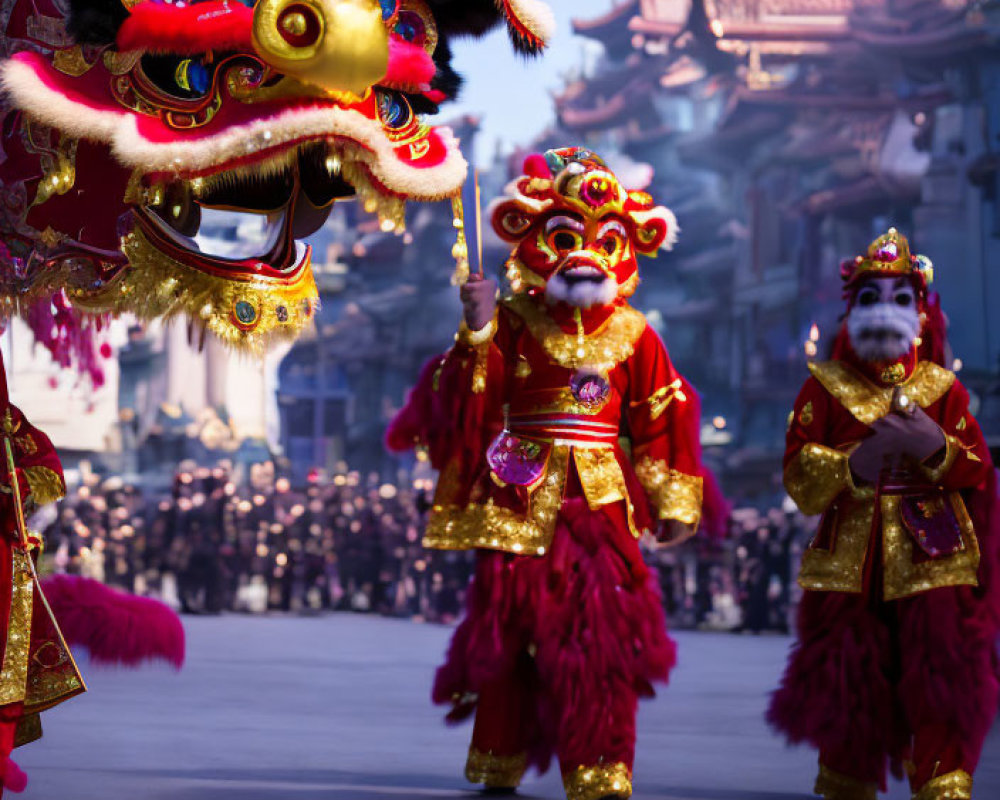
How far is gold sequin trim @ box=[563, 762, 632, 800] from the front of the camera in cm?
455

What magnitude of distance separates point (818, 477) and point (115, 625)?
2098 millimetres

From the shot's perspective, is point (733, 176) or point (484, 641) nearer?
point (484, 641)

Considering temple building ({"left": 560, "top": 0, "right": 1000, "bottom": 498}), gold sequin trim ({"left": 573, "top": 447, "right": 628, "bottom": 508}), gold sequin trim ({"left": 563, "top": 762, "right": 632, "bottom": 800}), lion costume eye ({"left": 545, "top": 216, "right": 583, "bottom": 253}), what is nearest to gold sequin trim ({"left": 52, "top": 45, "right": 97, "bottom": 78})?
lion costume eye ({"left": 545, "top": 216, "right": 583, "bottom": 253})

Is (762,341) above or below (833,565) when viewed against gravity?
above

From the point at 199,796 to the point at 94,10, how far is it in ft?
7.74

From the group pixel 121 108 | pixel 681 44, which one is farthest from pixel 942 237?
pixel 121 108

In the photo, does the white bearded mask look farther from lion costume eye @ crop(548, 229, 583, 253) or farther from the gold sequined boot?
the gold sequined boot

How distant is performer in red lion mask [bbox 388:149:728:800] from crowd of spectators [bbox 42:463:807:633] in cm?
716

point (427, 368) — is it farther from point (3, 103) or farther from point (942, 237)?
point (942, 237)

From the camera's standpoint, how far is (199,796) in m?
4.75

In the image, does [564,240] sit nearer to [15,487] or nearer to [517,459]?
[517,459]

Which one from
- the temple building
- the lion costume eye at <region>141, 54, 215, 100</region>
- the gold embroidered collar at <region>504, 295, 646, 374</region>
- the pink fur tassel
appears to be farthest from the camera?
the temple building

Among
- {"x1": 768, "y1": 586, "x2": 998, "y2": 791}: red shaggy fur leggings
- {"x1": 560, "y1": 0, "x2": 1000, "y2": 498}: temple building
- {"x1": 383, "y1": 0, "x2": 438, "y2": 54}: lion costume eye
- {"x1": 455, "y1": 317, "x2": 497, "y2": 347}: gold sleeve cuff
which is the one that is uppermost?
{"x1": 560, "y1": 0, "x2": 1000, "y2": 498}: temple building

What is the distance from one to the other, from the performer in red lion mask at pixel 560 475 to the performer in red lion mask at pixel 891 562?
401 mm
